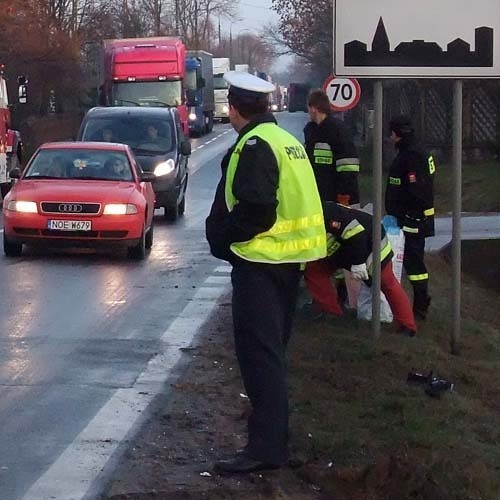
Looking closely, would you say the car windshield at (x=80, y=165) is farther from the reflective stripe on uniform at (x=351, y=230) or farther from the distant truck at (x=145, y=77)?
the distant truck at (x=145, y=77)

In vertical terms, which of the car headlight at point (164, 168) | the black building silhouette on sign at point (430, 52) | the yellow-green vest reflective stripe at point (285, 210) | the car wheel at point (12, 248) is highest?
the black building silhouette on sign at point (430, 52)

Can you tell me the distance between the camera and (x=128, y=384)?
27.1 feet

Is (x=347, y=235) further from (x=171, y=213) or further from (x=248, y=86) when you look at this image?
(x=171, y=213)

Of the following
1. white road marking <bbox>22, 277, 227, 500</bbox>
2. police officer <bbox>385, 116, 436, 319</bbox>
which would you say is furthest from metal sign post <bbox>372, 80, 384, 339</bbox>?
white road marking <bbox>22, 277, 227, 500</bbox>

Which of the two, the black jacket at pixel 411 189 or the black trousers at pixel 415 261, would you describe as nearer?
the black jacket at pixel 411 189

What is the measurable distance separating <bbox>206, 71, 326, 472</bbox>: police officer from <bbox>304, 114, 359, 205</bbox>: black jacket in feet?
15.6

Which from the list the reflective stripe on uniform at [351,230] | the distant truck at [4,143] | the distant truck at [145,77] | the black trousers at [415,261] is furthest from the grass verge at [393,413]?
the distant truck at [145,77]

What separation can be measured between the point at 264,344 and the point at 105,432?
5.17 feet

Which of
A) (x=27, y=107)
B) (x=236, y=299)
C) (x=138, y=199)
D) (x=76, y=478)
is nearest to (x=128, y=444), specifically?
(x=76, y=478)

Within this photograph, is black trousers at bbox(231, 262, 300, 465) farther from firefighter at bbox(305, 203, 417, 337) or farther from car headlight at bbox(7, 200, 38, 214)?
car headlight at bbox(7, 200, 38, 214)

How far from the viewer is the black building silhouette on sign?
876 centimetres

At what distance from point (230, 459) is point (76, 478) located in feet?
2.45

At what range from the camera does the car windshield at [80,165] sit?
1634cm

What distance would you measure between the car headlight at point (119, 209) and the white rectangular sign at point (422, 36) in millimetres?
6887
